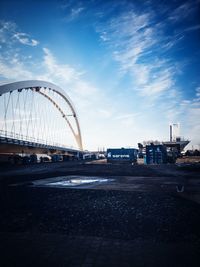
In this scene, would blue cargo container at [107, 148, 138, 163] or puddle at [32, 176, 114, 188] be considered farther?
blue cargo container at [107, 148, 138, 163]

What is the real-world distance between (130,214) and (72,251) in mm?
2176

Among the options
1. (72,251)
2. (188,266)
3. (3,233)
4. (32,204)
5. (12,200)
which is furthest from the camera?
(12,200)

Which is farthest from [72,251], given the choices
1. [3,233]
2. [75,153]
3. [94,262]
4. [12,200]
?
[75,153]

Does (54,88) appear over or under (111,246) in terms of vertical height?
over

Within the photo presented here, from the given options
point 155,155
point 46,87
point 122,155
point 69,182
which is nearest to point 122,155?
point 122,155

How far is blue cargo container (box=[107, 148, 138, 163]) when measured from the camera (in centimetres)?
3453

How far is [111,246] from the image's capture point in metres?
2.96

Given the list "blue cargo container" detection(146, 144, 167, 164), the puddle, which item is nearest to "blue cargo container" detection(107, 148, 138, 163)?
"blue cargo container" detection(146, 144, 167, 164)

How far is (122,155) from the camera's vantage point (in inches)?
Result: 1389

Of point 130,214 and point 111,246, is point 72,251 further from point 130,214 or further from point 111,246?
point 130,214

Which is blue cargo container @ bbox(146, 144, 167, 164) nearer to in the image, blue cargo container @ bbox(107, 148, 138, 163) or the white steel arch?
blue cargo container @ bbox(107, 148, 138, 163)

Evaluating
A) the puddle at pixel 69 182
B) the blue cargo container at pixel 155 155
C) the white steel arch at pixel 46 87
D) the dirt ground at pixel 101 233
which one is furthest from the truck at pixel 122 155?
the dirt ground at pixel 101 233

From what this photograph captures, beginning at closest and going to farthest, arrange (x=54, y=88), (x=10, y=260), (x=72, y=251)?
(x=10, y=260)
(x=72, y=251)
(x=54, y=88)

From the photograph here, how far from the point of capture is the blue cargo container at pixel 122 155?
1359 inches
